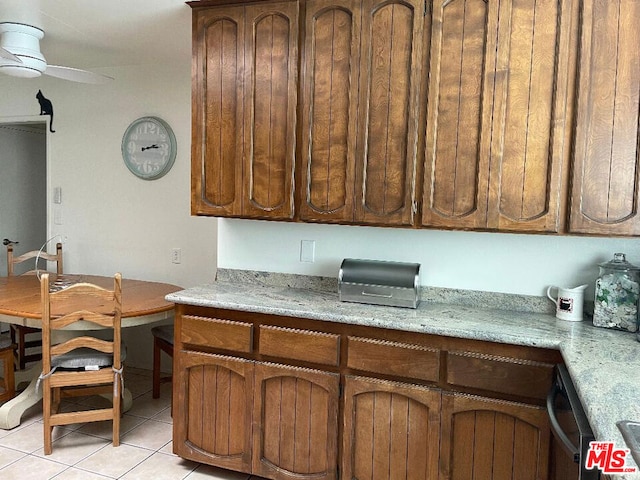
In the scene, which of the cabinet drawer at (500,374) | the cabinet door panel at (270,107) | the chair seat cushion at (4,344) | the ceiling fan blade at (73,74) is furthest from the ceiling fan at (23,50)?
the cabinet drawer at (500,374)

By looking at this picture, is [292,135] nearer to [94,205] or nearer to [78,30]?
[78,30]

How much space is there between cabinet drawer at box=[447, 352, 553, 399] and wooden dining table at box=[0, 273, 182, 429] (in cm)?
168

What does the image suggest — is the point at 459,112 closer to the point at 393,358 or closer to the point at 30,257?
the point at 393,358

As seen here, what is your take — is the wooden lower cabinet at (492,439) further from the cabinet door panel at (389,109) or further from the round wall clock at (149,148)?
the round wall clock at (149,148)

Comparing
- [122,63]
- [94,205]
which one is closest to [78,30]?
[122,63]

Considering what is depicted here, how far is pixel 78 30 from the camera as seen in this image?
2898 millimetres

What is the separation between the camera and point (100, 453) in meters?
2.58

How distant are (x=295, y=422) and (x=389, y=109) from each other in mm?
1450

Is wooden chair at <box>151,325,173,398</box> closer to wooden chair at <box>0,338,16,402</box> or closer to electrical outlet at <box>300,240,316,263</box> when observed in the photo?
wooden chair at <box>0,338,16,402</box>

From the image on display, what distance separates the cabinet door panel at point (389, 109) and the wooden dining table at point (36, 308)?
140 cm

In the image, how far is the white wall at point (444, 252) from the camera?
225 centimetres

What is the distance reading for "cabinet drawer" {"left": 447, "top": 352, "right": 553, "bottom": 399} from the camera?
5.95 ft

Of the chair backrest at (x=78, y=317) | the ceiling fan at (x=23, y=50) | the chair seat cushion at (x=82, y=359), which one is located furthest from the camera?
the ceiling fan at (x=23, y=50)

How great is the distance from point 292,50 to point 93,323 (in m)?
1.71
